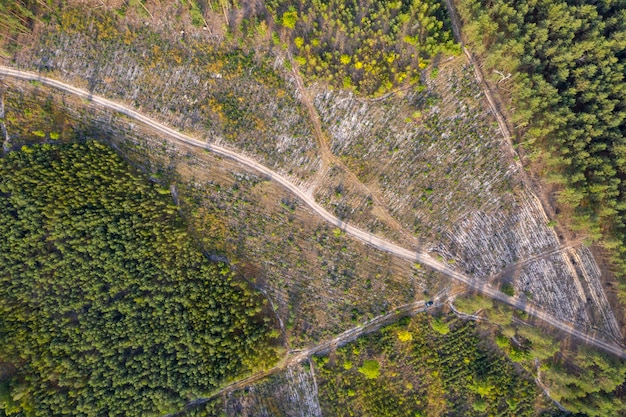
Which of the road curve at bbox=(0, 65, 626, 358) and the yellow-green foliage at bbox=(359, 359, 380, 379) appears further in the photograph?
the road curve at bbox=(0, 65, 626, 358)

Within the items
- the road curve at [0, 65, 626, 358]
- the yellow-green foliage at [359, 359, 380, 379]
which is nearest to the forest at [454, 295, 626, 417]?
the road curve at [0, 65, 626, 358]

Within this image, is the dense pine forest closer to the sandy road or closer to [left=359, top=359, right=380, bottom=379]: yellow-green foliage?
the sandy road

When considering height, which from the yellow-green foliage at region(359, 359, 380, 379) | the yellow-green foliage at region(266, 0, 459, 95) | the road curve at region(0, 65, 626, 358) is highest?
the yellow-green foliage at region(266, 0, 459, 95)

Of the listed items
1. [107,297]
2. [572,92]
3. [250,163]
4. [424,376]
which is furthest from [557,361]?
[107,297]

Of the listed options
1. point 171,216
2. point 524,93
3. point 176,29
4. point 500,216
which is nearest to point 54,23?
point 176,29

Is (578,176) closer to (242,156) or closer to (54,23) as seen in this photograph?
(242,156)

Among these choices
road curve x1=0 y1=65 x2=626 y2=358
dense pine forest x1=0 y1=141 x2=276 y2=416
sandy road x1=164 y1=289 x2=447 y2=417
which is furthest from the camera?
road curve x1=0 y1=65 x2=626 y2=358

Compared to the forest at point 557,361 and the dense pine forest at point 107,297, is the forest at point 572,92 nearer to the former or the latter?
the forest at point 557,361

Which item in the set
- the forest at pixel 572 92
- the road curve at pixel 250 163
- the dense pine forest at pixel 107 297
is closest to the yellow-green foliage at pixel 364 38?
the forest at pixel 572 92
